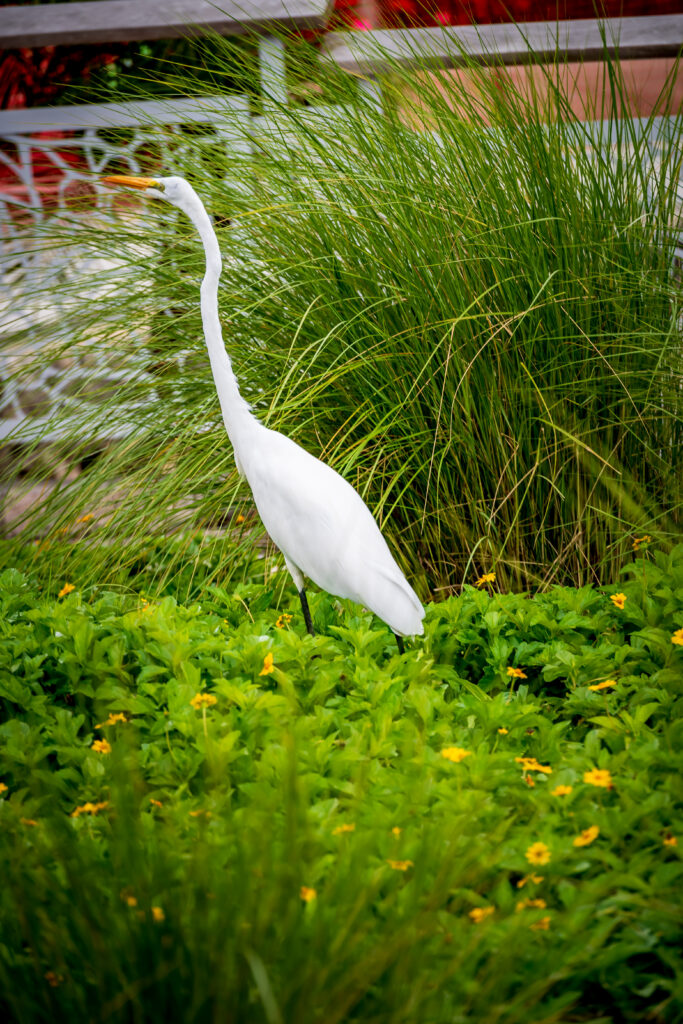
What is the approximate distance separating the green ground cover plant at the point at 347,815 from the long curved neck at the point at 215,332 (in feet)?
1.48

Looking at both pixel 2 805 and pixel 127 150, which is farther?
pixel 127 150

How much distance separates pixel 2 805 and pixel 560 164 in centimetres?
196

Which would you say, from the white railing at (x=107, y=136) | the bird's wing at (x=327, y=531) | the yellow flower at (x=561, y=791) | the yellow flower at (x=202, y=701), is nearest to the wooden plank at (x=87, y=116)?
the white railing at (x=107, y=136)

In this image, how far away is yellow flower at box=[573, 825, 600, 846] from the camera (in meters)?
1.25

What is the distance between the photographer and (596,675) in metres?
1.81

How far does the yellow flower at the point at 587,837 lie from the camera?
1245mm

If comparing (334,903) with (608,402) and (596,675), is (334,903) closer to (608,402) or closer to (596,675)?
(596,675)

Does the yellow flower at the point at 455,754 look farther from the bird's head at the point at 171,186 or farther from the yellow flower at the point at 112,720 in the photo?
the bird's head at the point at 171,186

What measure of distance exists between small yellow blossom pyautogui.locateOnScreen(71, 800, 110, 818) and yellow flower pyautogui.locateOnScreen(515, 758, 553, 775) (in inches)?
25.7

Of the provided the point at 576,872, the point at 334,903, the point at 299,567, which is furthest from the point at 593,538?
the point at 334,903

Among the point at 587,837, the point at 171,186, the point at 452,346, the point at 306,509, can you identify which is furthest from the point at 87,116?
the point at 587,837

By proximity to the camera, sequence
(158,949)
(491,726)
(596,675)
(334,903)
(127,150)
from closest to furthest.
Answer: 1. (158,949)
2. (334,903)
3. (491,726)
4. (596,675)
5. (127,150)

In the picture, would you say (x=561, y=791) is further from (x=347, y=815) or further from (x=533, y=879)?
(x=347, y=815)

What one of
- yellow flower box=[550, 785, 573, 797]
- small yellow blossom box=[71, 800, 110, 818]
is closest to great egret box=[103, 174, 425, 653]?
yellow flower box=[550, 785, 573, 797]
